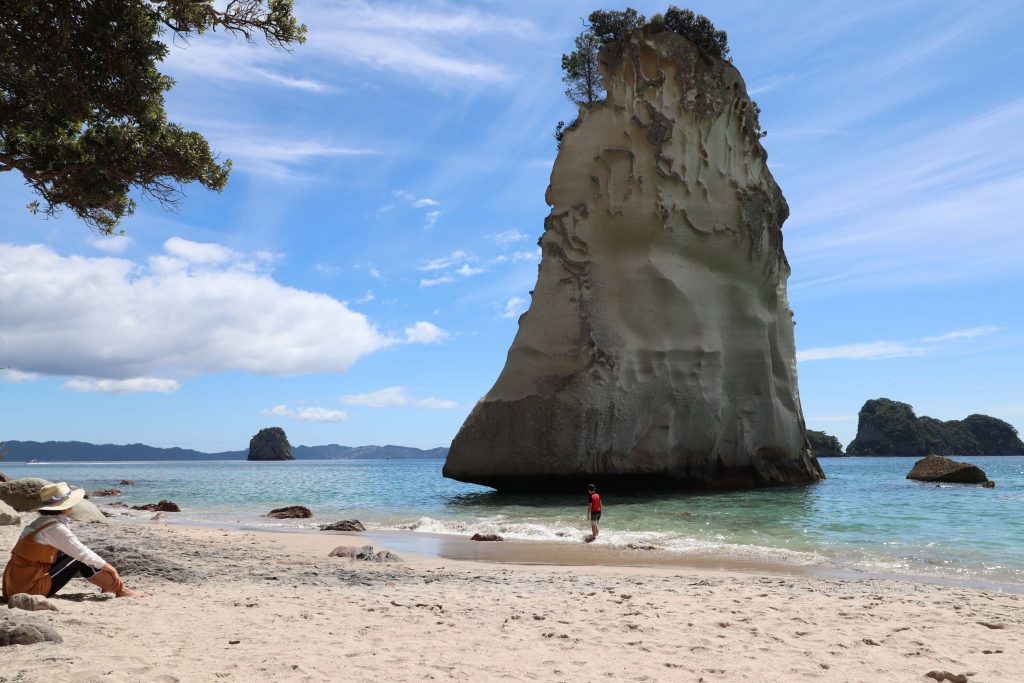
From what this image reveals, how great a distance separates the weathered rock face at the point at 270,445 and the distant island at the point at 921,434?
87.4m

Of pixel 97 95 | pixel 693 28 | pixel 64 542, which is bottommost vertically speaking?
pixel 64 542

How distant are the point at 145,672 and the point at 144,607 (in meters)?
1.84

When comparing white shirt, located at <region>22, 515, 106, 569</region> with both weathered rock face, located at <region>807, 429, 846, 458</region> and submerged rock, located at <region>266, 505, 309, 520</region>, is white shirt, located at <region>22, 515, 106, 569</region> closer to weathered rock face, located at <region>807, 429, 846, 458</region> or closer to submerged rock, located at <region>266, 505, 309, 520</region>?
submerged rock, located at <region>266, 505, 309, 520</region>

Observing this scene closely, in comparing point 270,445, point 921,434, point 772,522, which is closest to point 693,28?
point 772,522

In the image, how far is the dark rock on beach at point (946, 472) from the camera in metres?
29.6

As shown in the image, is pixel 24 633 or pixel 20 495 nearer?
pixel 24 633

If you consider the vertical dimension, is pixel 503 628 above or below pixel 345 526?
above

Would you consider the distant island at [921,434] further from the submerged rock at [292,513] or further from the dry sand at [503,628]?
the dry sand at [503,628]

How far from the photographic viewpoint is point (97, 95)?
6027mm

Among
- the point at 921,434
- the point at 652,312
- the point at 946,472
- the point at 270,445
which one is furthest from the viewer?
the point at 270,445

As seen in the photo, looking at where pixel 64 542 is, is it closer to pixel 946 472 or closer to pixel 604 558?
pixel 604 558

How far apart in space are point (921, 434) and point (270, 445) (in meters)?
96.5

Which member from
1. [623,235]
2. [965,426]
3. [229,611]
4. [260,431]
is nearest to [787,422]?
[623,235]

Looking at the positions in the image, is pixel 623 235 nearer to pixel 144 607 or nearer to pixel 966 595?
pixel 966 595
